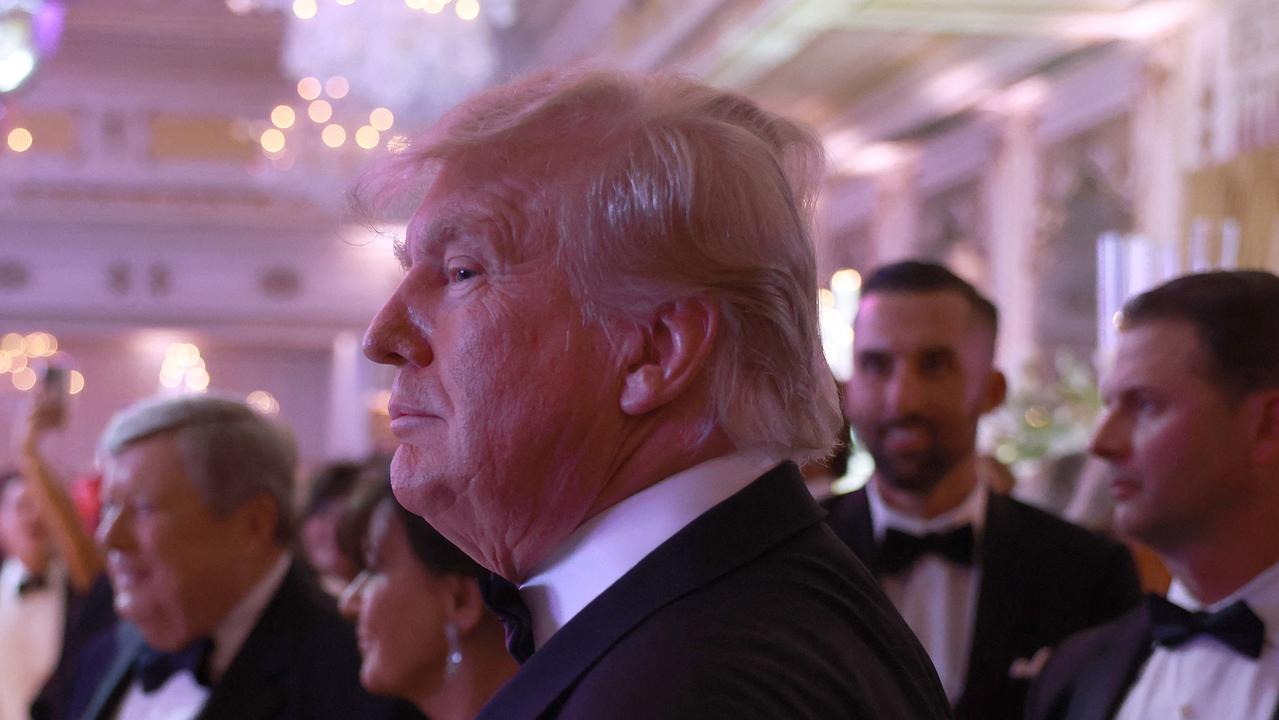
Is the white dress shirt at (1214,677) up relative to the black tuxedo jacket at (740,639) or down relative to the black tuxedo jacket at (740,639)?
down

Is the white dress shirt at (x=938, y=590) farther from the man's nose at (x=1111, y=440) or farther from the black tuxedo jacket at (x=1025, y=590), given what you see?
the man's nose at (x=1111, y=440)

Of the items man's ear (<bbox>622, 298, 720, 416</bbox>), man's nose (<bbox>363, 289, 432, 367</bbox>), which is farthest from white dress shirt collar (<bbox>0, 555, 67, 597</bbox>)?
man's ear (<bbox>622, 298, 720, 416</bbox>)

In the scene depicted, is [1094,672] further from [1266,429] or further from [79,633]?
[79,633]

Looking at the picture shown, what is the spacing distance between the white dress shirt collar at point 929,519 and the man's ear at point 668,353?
1606 millimetres

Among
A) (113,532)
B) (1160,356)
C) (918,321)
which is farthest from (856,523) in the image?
(113,532)

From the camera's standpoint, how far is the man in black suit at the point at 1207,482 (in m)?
1.99

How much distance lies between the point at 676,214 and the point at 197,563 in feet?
6.72

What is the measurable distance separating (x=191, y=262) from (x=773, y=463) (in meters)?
16.1

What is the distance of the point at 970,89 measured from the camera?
8.91 meters

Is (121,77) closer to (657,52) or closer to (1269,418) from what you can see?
(657,52)

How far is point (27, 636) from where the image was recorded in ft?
17.5

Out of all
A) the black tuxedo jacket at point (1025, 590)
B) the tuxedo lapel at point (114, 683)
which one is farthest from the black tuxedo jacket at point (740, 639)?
Answer: the tuxedo lapel at point (114, 683)

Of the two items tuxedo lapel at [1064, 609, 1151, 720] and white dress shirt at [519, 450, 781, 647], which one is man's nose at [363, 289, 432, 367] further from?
tuxedo lapel at [1064, 609, 1151, 720]

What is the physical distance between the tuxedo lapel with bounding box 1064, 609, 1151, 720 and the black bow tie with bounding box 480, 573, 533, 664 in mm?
1186
